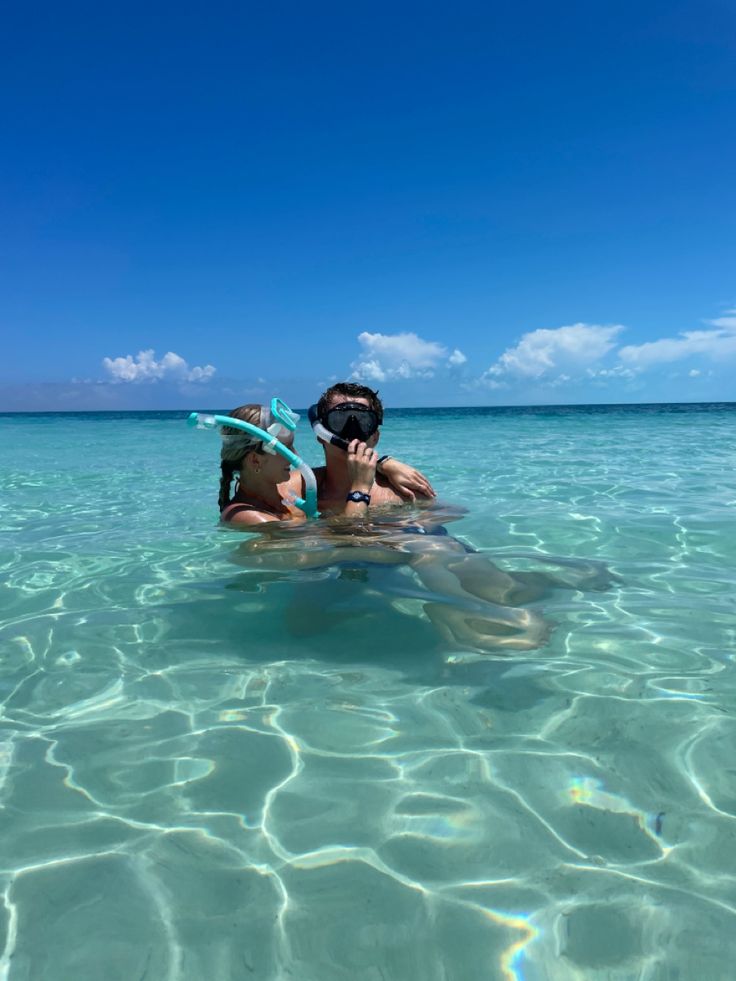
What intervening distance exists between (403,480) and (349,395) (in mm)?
926

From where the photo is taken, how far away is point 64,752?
7.32 ft

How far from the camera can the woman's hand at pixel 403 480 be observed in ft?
16.1

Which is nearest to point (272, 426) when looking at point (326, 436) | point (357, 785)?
point (326, 436)

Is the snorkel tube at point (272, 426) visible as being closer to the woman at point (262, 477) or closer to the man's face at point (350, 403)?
the woman at point (262, 477)

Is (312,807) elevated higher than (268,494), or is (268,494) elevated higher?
(268,494)

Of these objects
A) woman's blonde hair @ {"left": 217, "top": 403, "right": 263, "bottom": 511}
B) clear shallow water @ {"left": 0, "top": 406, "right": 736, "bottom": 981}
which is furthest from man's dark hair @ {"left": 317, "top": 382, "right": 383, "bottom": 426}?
clear shallow water @ {"left": 0, "top": 406, "right": 736, "bottom": 981}

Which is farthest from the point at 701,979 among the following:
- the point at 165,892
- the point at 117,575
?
the point at 117,575

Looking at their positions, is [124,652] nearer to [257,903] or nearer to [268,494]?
[268,494]

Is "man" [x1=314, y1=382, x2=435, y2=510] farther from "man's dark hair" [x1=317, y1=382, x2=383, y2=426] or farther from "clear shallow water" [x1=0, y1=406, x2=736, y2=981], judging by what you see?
"clear shallow water" [x1=0, y1=406, x2=736, y2=981]

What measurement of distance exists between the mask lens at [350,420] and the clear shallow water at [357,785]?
88 cm

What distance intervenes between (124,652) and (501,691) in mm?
1742

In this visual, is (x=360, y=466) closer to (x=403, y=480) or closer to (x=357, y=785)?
(x=403, y=480)

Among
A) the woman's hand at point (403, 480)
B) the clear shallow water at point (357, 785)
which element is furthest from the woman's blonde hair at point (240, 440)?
the woman's hand at point (403, 480)

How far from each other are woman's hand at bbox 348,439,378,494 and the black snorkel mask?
0.07 meters
